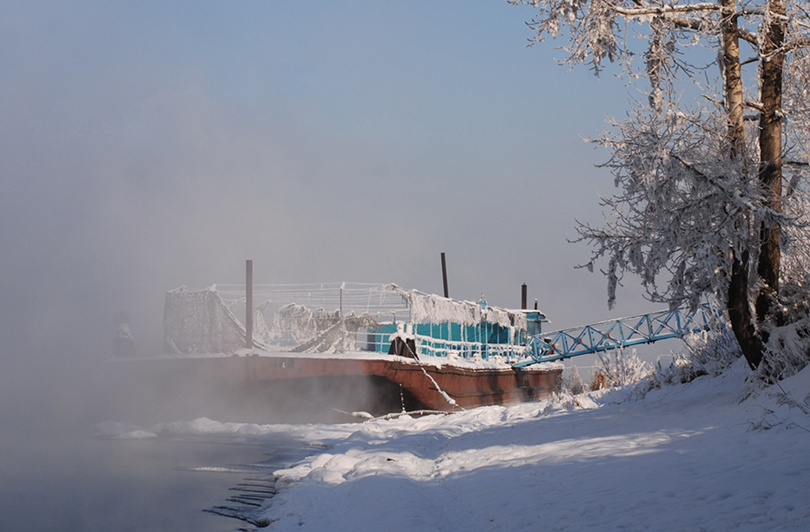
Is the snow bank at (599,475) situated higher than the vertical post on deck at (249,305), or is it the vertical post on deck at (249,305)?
the vertical post on deck at (249,305)

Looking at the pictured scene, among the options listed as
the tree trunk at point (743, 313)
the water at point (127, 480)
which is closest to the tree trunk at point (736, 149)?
the tree trunk at point (743, 313)

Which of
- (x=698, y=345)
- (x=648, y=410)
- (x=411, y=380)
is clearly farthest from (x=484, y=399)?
(x=648, y=410)

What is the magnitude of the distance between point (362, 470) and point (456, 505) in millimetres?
2465

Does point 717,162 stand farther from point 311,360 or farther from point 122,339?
point 122,339

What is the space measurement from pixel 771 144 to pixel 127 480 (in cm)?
1067

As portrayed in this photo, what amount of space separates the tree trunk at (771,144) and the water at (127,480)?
7904 mm

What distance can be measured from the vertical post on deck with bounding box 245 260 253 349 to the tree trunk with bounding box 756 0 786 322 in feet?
51.0

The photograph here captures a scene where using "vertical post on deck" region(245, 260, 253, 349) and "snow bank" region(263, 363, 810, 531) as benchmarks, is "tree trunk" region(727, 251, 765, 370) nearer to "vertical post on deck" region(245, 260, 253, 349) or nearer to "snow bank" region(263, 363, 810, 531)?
"snow bank" region(263, 363, 810, 531)

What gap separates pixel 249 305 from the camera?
20.1 metres

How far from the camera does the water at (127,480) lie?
6.24 meters

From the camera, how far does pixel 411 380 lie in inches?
757

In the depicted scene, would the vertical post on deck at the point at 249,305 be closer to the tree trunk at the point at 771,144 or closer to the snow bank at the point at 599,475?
the snow bank at the point at 599,475

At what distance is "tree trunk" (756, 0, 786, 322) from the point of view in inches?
334

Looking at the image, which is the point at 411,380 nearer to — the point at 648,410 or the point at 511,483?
the point at 648,410
